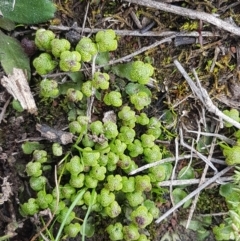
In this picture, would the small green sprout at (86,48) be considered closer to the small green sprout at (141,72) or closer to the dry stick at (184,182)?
the small green sprout at (141,72)

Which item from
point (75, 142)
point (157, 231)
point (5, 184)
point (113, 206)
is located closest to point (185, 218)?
point (157, 231)

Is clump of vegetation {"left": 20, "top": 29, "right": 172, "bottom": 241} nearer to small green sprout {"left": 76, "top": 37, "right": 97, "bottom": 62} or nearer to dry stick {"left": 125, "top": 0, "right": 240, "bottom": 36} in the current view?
small green sprout {"left": 76, "top": 37, "right": 97, "bottom": 62}

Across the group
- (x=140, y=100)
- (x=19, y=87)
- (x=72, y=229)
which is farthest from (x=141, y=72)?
(x=72, y=229)

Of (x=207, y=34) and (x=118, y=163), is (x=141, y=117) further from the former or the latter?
(x=207, y=34)

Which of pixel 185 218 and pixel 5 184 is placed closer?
pixel 5 184

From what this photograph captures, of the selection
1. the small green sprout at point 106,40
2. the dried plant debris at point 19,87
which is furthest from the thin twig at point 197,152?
the dried plant debris at point 19,87

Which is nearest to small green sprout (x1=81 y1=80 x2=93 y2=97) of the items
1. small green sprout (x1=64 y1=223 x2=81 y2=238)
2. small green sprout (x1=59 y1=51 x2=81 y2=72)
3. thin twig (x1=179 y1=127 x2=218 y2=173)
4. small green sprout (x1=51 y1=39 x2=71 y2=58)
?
small green sprout (x1=59 y1=51 x2=81 y2=72)
